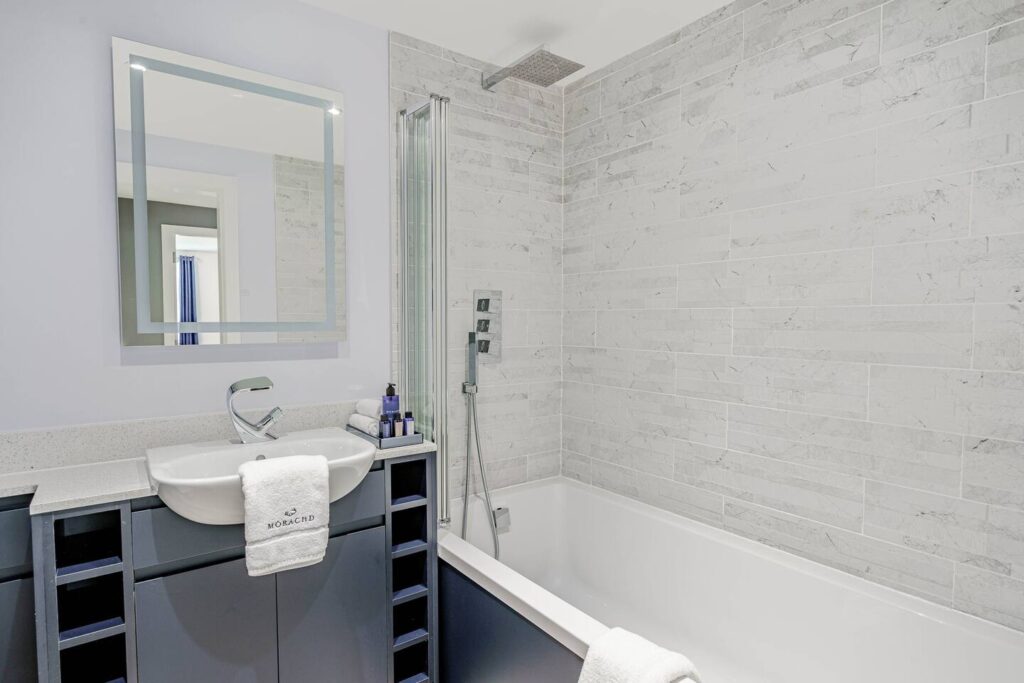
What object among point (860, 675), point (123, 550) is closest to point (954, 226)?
point (860, 675)

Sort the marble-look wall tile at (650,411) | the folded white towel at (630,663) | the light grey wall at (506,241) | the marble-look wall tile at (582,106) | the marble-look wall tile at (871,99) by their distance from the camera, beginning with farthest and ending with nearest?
the marble-look wall tile at (582,106)
the light grey wall at (506,241)
the marble-look wall tile at (650,411)
the marble-look wall tile at (871,99)
the folded white towel at (630,663)

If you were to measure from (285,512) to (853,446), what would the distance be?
1.74 meters

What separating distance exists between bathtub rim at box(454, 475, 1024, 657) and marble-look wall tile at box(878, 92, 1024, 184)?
1.25m

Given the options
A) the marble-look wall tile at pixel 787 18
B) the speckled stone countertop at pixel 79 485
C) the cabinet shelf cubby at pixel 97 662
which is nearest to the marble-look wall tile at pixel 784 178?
the marble-look wall tile at pixel 787 18

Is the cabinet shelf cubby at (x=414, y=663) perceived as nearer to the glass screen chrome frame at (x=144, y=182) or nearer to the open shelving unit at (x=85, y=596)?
the open shelving unit at (x=85, y=596)

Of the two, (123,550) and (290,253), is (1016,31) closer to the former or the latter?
(290,253)

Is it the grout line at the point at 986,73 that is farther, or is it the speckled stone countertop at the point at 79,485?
the grout line at the point at 986,73

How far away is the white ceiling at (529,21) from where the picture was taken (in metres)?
2.10

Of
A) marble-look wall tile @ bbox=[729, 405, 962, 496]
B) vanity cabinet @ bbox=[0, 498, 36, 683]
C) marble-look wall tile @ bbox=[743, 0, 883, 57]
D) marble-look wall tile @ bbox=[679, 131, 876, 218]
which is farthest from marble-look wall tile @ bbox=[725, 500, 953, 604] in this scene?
vanity cabinet @ bbox=[0, 498, 36, 683]

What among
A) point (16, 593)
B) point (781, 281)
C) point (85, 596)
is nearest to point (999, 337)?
point (781, 281)

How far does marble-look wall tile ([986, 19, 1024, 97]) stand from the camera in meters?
1.47

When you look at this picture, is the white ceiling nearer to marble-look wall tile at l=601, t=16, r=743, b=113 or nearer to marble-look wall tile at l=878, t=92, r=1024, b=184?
marble-look wall tile at l=601, t=16, r=743, b=113

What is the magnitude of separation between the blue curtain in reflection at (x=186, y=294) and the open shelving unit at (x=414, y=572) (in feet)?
2.67

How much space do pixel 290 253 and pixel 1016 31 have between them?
88.5 inches
